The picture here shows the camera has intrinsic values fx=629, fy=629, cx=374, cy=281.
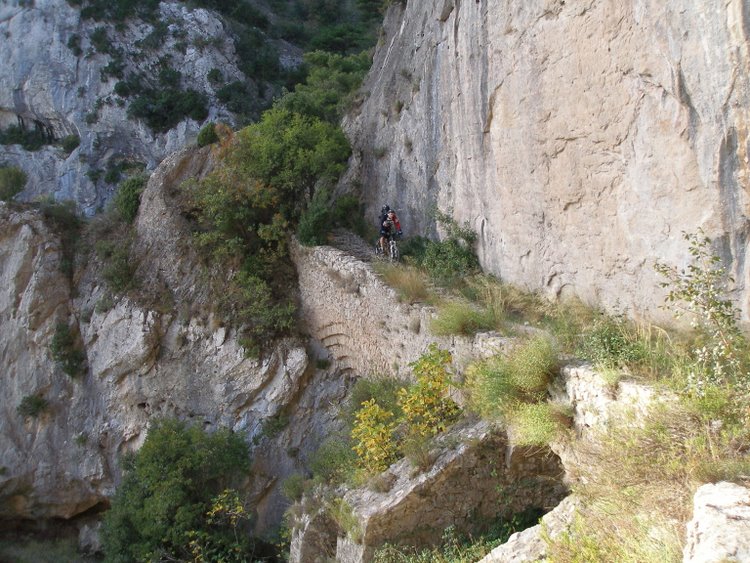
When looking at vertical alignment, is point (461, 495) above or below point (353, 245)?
below

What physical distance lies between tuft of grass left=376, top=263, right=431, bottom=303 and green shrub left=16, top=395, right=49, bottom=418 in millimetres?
9491

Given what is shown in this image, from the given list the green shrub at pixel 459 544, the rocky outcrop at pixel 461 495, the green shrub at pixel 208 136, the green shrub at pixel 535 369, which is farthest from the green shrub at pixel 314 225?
the green shrub at pixel 459 544

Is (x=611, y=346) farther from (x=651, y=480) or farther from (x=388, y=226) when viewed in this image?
(x=388, y=226)

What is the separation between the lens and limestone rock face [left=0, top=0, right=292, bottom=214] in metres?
26.0

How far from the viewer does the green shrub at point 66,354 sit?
14961 millimetres

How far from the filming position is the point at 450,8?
11203mm

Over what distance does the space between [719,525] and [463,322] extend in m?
5.05

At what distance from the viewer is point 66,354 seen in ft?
49.2

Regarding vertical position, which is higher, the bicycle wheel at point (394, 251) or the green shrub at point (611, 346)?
the green shrub at point (611, 346)

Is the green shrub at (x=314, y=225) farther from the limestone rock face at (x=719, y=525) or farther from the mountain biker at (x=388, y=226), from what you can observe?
the limestone rock face at (x=719, y=525)

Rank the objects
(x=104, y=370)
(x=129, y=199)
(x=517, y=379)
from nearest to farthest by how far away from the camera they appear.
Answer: (x=517, y=379) < (x=104, y=370) < (x=129, y=199)

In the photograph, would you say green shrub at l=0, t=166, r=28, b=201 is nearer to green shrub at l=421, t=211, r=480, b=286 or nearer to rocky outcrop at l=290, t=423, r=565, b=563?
green shrub at l=421, t=211, r=480, b=286

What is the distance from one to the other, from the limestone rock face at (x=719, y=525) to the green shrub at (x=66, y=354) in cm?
1437

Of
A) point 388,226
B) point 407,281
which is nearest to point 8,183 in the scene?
point 388,226
